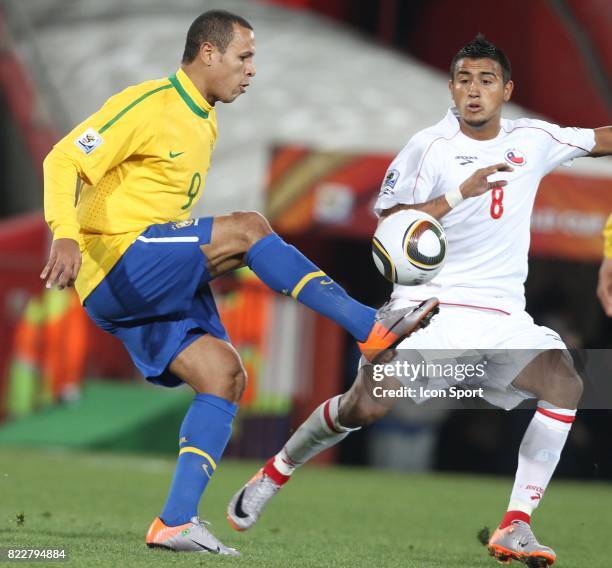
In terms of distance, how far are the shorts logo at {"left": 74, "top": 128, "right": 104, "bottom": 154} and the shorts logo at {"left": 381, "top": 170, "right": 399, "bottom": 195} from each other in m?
1.29

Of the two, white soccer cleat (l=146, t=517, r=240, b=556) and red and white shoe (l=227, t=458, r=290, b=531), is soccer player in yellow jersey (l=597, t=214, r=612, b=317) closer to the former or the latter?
red and white shoe (l=227, t=458, r=290, b=531)

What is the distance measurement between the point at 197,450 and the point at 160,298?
580 mm

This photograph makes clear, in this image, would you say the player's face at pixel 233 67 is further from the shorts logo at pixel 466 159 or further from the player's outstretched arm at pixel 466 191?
the shorts logo at pixel 466 159

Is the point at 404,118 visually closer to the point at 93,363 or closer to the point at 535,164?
the point at 93,363

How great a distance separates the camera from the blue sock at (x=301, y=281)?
4.90 meters

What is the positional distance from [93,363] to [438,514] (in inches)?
216

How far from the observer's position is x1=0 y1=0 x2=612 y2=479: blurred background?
11438mm

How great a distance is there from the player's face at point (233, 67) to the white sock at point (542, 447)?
68.9 inches

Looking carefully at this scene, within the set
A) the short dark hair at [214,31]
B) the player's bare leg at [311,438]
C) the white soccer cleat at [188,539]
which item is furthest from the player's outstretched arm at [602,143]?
the white soccer cleat at [188,539]

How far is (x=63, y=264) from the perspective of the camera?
4.70 meters

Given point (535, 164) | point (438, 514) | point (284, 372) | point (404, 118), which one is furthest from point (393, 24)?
point (535, 164)

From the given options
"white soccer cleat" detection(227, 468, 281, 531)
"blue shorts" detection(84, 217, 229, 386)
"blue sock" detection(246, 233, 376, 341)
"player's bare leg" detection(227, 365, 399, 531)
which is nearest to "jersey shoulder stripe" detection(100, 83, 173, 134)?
"blue shorts" detection(84, 217, 229, 386)

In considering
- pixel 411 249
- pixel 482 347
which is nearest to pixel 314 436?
pixel 482 347

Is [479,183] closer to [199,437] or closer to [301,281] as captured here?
[301,281]
